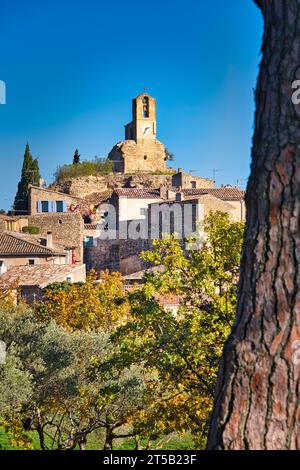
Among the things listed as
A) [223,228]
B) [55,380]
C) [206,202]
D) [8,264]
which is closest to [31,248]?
[8,264]

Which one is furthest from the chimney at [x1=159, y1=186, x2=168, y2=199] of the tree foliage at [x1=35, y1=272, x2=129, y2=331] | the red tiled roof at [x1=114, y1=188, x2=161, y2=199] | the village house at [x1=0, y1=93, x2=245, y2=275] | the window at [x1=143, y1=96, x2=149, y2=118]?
the window at [x1=143, y1=96, x2=149, y2=118]

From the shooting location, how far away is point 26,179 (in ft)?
234

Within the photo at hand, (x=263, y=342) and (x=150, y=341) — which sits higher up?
(x=263, y=342)

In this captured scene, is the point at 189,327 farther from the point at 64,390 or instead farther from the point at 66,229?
the point at 66,229

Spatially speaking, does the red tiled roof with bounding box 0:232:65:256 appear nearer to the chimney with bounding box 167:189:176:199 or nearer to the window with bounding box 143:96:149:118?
the chimney with bounding box 167:189:176:199

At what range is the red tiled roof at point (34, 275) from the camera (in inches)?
1503

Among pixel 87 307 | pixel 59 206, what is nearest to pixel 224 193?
pixel 59 206

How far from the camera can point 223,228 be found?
14.0 metres

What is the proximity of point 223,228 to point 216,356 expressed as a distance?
2.50 metres

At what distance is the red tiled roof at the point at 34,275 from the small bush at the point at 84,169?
36.2m

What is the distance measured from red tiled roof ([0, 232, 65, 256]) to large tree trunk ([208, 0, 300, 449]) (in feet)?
139

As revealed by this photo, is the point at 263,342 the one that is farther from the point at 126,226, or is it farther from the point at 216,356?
the point at 126,226

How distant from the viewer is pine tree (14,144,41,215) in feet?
229

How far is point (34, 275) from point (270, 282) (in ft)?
121
